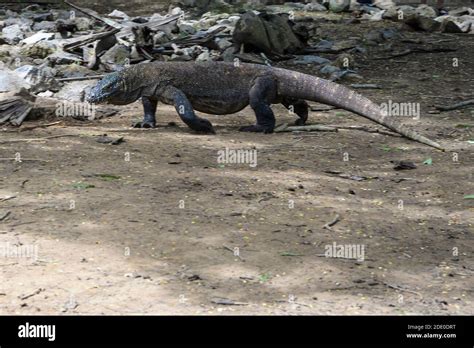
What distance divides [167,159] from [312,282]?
2.31m

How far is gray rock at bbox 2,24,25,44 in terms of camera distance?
10.9 metres

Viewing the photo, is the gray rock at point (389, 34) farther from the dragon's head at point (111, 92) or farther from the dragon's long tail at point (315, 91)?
the dragon's head at point (111, 92)

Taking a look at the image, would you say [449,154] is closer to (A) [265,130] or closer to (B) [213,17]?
(A) [265,130]

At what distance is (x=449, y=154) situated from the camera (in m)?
6.09

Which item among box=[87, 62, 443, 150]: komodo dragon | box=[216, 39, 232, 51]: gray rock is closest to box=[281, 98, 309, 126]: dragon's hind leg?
box=[87, 62, 443, 150]: komodo dragon

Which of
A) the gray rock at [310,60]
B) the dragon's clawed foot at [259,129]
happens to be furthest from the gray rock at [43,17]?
the dragon's clawed foot at [259,129]

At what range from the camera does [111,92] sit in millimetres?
6863

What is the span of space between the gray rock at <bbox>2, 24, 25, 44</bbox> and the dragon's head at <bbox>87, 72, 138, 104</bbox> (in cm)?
453

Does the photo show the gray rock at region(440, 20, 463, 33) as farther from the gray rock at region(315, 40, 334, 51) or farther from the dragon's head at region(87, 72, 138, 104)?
the dragon's head at region(87, 72, 138, 104)

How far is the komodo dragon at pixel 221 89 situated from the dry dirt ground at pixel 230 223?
9.8 inches

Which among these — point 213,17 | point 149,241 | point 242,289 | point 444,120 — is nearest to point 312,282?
point 242,289

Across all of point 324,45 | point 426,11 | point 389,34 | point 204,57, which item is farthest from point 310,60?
point 426,11

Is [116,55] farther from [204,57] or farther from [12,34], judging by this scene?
[12,34]
